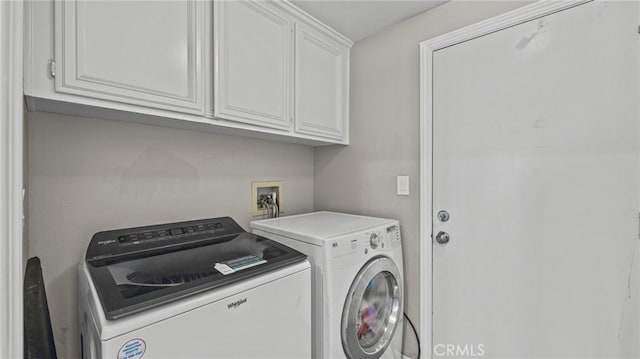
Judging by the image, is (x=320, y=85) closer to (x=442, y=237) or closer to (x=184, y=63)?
(x=184, y=63)

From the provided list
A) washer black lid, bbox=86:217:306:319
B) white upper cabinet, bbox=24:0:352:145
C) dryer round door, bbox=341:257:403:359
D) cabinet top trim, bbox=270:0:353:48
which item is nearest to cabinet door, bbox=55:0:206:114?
white upper cabinet, bbox=24:0:352:145

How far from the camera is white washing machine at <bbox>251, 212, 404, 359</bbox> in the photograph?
130 cm

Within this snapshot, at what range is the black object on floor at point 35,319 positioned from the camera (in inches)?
34.7

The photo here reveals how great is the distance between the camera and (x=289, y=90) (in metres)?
1.61

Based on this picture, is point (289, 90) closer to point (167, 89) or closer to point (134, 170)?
point (167, 89)

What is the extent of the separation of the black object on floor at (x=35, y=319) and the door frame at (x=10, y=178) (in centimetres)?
46

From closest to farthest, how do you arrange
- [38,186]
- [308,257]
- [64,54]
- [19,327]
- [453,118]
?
[19,327], [64,54], [38,186], [308,257], [453,118]

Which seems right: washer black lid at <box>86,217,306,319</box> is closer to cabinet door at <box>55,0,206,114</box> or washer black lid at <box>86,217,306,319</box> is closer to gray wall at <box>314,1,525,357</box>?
cabinet door at <box>55,0,206,114</box>

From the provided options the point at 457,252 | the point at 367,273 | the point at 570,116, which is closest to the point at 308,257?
the point at 367,273

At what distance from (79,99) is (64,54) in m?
0.14

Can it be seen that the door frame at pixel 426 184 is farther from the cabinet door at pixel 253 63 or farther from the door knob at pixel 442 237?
the cabinet door at pixel 253 63

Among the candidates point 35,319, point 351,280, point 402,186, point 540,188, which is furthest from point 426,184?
point 35,319

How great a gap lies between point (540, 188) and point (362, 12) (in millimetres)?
1365

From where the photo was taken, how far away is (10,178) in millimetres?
520
